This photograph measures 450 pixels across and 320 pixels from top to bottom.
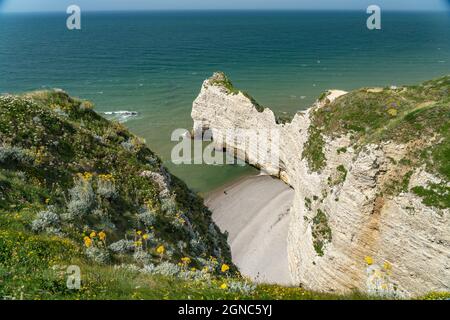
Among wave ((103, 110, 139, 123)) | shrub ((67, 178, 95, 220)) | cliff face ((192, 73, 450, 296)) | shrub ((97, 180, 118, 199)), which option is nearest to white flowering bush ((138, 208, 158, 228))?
shrub ((97, 180, 118, 199))

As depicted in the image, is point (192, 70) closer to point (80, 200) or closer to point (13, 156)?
point (13, 156)

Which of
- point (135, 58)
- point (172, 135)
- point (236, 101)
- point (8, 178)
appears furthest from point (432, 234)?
point (135, 58)

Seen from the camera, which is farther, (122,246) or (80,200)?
(80,200)

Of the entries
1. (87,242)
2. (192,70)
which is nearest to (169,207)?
(87,242)

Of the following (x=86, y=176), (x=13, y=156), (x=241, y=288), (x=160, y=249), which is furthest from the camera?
(x=86, y=176)

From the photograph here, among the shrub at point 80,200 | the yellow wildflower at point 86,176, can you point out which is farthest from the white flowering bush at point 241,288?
the yellow wildflower at point 86,176

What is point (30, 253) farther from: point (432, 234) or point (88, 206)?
point (432, 234)
